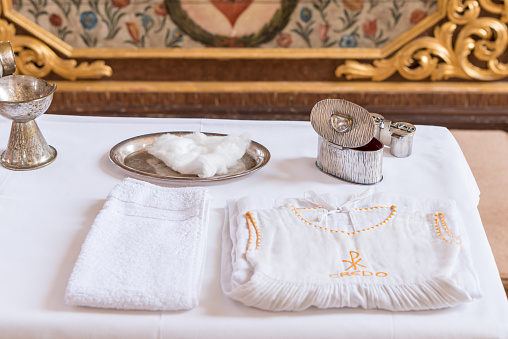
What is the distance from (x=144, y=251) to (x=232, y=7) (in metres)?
1.39

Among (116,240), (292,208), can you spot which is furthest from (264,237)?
(116,240)

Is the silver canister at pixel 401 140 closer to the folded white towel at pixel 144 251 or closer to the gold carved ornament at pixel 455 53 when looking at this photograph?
the folded white towel at pixel 144 251

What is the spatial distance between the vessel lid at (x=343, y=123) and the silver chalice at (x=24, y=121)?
48 centimetres

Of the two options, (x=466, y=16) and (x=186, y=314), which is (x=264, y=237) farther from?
(x=466, y=16)

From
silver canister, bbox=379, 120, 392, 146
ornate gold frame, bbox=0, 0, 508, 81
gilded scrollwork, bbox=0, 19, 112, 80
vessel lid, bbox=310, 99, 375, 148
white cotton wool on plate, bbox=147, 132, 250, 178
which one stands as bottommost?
gilded scrollwork, bbox=0, 19, 112, 80

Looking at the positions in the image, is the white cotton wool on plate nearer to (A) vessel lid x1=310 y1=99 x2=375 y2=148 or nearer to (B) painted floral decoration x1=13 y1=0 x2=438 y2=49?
(A) vessel lid x1=310 y1=99 x2=375 y2=148

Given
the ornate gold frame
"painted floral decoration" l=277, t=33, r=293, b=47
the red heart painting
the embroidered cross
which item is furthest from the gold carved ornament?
the embroidered cross

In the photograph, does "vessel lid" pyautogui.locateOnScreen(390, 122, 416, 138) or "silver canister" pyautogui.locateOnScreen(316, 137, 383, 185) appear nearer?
"silver canister" pyautogui.locateOnScreen(316, 137, 383, 185)

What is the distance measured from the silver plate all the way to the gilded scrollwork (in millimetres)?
1031

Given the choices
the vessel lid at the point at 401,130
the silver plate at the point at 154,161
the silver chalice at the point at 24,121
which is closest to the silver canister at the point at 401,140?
the vessel lid at the point at 401,130

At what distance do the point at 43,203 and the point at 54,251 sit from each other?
0.15 metres

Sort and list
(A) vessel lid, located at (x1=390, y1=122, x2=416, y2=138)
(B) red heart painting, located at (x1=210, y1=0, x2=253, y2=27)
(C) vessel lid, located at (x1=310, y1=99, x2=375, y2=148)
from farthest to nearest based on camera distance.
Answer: (B) red heart painting, located at (x1=210, y1=0, x2=253, y2=27), (A) vessel lid, located at (x1=390, y1=122, x2=416, y2=138), (C) vessel lid, located at (x1=310, y1=99, x2=375, y2=148)

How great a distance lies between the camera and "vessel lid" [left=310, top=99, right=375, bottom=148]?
0.99 m

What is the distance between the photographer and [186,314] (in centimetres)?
72
